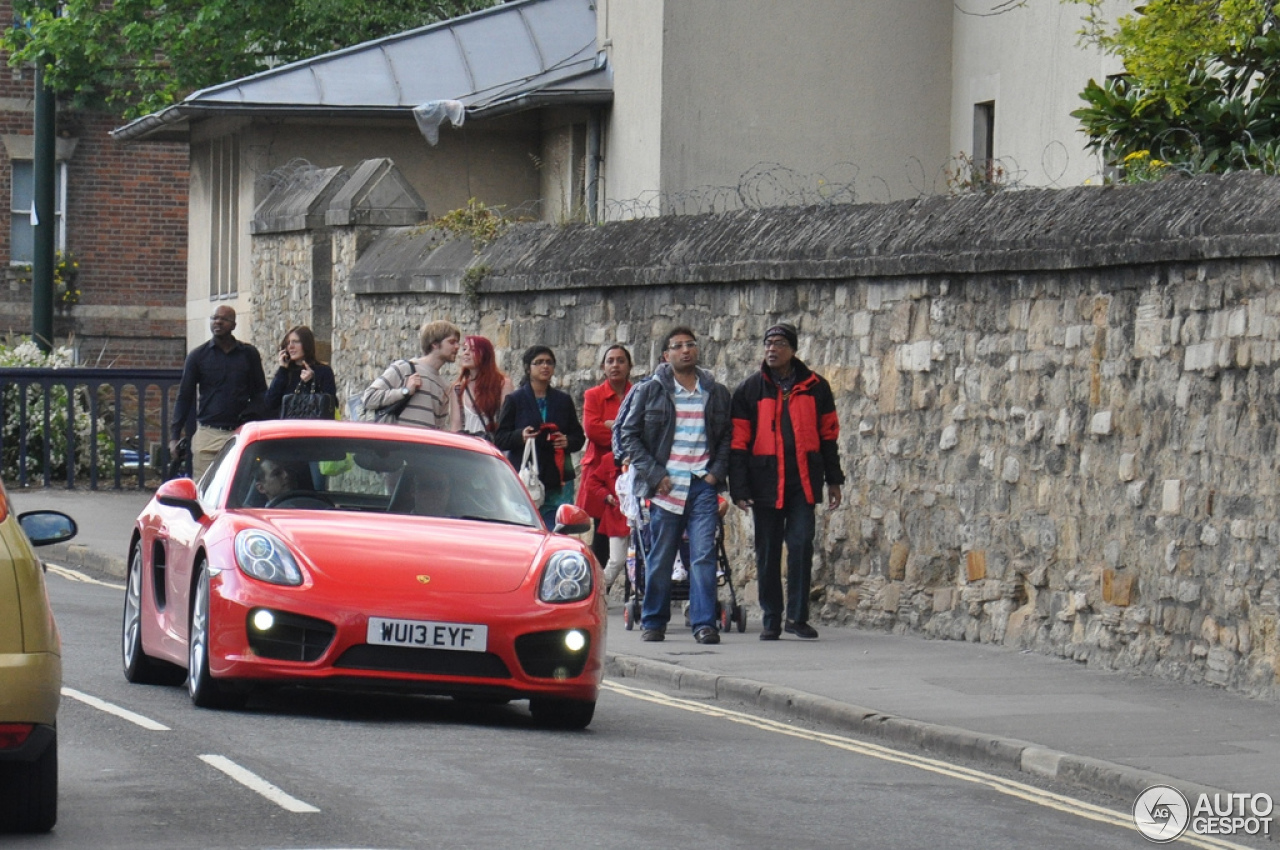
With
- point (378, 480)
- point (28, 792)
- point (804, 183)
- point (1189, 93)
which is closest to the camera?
point (28, 792)

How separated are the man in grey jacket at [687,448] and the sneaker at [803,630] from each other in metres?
0.65

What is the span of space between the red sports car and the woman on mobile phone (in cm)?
621

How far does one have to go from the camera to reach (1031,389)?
43.2 ft

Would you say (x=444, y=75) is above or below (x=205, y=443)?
above

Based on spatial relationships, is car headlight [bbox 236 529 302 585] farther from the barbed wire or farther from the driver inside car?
the barbed wire

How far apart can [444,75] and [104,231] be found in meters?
12.6

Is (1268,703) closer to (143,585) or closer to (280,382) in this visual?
(143,585)

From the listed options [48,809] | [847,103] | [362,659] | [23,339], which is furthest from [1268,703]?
[23,339]

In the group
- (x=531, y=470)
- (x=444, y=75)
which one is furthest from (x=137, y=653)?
(x=444, y=75)

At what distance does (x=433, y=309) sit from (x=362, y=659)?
10.4 meters

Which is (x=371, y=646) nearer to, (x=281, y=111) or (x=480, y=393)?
(x=480, y=393)

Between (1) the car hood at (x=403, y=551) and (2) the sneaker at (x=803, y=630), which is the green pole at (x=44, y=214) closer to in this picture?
(2) the sneaker at (x=803, y=630)

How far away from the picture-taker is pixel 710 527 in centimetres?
1359

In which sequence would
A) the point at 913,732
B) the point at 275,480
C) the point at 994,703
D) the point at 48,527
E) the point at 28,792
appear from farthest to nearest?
the point at 994,703 → the point at 275,480 → the point at 913,732 → the point at 48,527 → the point at 28,792
